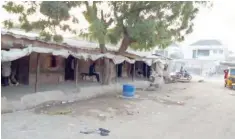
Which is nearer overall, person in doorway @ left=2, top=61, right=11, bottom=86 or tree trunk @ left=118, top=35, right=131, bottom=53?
person in doorway @ left=2, top=61, right=11, bottom=86

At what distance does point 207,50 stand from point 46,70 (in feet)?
144

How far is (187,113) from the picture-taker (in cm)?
1091

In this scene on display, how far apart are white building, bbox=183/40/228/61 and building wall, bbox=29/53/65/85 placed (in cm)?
4076

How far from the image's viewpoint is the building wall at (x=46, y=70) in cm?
1412

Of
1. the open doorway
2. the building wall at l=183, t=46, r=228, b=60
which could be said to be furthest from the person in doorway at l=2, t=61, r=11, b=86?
the building wall at l=183, t=46, r=228, b=60

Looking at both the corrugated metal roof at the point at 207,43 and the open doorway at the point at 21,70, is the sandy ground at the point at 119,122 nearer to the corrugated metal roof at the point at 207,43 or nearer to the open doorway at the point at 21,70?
the open doorway at the point at 21,70

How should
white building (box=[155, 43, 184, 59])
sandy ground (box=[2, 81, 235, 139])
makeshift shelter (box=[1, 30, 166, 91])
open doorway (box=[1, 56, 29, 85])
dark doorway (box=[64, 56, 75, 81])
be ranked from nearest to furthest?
sandy ground (box=[2, 81, 235, 139]), makeshift shelter (box=[1, 30, 166, 91]), open doorway (box=[1, 56, 29, 85]), dark doorway (box=[64, 56, 75, 81]), white building (box=[155, 43, 184, 59])

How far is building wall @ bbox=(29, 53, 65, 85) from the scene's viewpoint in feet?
46.3

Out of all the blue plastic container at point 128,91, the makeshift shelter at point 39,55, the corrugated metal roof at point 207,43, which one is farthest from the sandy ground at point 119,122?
the corrugated metal roof at point 207,43

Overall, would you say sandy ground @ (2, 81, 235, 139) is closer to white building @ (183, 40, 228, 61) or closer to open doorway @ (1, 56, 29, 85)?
open doorway @ (1, 56, 29, 85)

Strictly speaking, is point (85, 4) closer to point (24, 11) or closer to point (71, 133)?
point (24, 11)

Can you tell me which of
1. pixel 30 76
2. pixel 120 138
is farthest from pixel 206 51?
pixel 120 138

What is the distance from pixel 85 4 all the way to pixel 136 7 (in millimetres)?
2658

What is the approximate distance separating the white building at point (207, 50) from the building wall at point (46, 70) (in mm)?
40763
